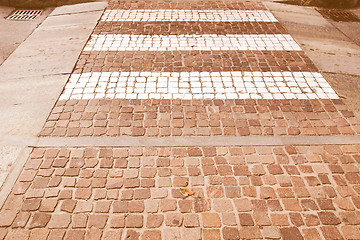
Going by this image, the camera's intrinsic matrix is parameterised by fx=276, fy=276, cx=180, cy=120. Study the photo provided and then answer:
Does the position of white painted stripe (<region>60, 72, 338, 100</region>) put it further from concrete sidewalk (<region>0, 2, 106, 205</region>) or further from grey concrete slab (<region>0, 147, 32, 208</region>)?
grey concrete slab (<region>0, 147, 32, 208</region>)

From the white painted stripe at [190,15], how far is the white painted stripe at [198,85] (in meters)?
3.00

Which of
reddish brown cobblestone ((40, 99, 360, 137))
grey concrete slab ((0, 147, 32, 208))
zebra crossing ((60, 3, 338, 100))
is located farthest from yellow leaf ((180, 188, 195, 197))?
grey concrete slab ((0, 147, 32, 208))

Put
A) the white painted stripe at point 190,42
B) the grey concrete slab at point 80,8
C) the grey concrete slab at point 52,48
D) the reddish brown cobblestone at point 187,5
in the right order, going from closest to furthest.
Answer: the grey concrete slab at point 52,48 < the white painted stripe at point 190,42 < the grey concrete slab at point 80,8 < the reddish brown cobblestone at point 187,5

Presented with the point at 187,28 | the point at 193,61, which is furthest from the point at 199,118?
the point at 187,28

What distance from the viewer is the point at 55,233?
3.68m

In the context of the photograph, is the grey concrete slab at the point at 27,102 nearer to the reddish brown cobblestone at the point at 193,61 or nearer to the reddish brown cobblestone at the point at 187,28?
the reddish brown cobblestone at the point at 193,61

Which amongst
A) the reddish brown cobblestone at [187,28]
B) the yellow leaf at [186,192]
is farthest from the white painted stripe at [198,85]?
the yellow leaf at [186,192]

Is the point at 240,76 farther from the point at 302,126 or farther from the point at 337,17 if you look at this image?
the point at 337,17

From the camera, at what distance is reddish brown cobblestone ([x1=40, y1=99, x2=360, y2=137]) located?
513 cm

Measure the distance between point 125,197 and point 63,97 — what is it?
288 centimetres

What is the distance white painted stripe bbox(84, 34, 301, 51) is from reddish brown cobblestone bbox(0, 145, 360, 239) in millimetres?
3478

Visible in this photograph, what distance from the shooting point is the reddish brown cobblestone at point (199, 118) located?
5.13 m

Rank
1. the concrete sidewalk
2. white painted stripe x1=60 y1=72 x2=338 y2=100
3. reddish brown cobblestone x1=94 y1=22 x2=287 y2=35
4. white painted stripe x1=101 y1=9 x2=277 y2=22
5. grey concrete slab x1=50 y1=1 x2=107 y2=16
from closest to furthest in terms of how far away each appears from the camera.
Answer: the concrete sidewalk
white painted stripe x1=60 y1=72 x2=338 y2=100
reddish brown cobblestone x1=94 y1=22 x2=287 y2=35
white painted stripe x1=101 y1=9 x2=277 y2=22
grey concrete slab x1=50 y1=1 x2=107 y2=16

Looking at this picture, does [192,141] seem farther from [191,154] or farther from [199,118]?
[199,118]
